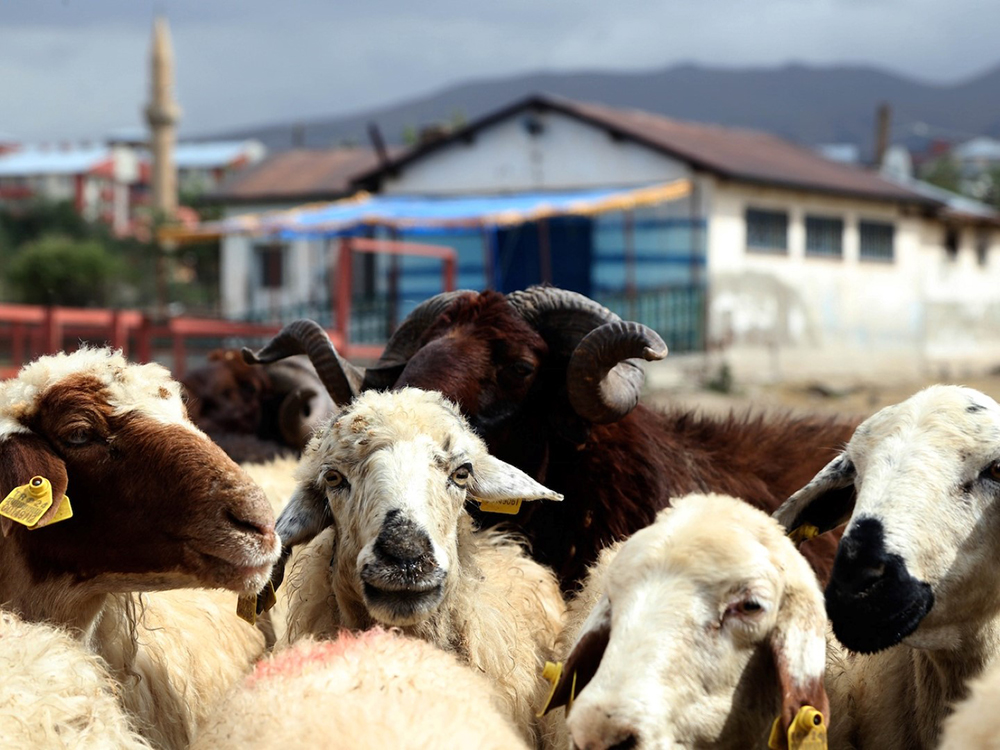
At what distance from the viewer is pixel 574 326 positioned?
18.6 ft

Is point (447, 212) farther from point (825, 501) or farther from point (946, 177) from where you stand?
point (946, 177)

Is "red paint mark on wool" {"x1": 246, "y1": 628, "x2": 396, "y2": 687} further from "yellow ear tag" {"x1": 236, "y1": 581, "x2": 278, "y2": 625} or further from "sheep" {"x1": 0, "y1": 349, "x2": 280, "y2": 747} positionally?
"yellow ear tag" {"x1": 236, "y1": 581, "x2": 278, "y2": 625}

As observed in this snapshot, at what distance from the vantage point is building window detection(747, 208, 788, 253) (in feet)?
99.1

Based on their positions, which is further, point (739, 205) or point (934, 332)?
point (934, 332)

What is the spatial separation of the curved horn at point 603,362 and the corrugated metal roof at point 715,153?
23.7m

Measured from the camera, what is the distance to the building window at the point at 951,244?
36812 millimetres

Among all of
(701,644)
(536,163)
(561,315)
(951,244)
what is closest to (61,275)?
(536,163)

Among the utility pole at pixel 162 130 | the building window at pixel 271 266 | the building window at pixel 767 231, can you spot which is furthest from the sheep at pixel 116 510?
the utility pole at pixel 162 130

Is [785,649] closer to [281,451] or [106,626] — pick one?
[106,626]

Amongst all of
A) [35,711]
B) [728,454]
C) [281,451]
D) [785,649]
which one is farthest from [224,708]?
[281,451]

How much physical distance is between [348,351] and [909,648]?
12.9m

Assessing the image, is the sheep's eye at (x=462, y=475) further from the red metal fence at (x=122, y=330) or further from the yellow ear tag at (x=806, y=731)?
the red metal fence at (x=122, y=330)

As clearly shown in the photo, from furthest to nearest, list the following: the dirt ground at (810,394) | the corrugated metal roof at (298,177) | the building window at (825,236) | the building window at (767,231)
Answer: the corrugated metal roof at (298,177), the building window at (825,236), the building window at (767,231), the dirt ground at (810,394)

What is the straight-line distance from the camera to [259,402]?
9.08 m
